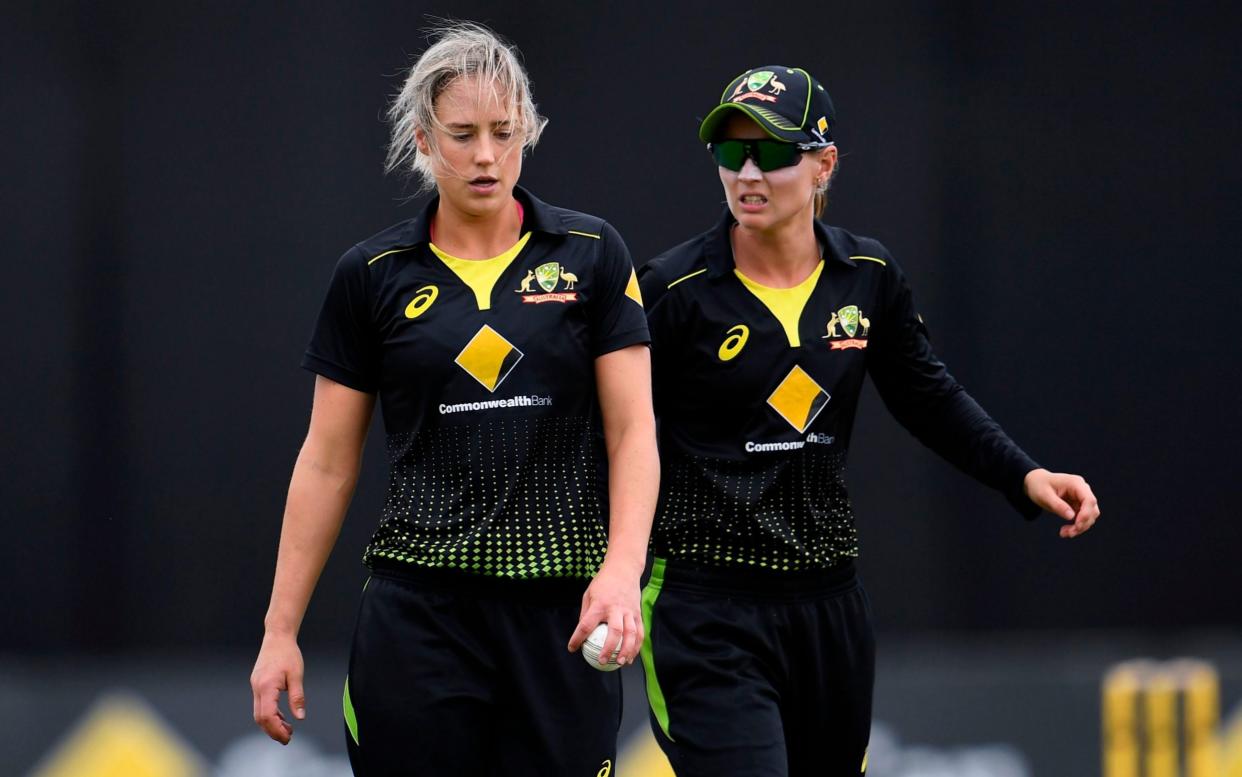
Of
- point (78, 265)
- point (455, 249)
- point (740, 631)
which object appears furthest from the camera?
point (78, 265)

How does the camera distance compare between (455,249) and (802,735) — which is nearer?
(455,249)

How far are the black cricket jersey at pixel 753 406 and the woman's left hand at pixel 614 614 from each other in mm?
795

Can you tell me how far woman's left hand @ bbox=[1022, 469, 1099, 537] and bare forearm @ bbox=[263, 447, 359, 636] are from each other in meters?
1.48

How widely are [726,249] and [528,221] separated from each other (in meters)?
0.67

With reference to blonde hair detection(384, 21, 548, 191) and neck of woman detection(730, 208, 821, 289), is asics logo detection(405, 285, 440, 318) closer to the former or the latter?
→ blonde hair detection(384, 21, 548, 191)

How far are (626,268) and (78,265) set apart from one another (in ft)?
9.52

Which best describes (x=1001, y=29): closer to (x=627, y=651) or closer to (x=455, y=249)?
(x=455, y=249)

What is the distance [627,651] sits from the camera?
3.09 metres

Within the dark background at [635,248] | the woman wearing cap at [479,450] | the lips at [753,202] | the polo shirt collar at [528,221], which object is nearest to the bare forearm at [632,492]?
the woman wearing cap at [479,450]

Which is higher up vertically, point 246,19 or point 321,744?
Answer: point 246,19

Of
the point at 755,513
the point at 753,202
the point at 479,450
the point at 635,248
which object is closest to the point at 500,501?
the point at 479,450

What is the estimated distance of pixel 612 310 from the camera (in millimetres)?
3426

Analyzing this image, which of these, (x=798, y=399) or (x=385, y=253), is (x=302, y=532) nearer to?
(x=385, y=253)

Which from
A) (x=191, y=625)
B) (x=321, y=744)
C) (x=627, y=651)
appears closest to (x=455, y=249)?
(x=627, y=651)
